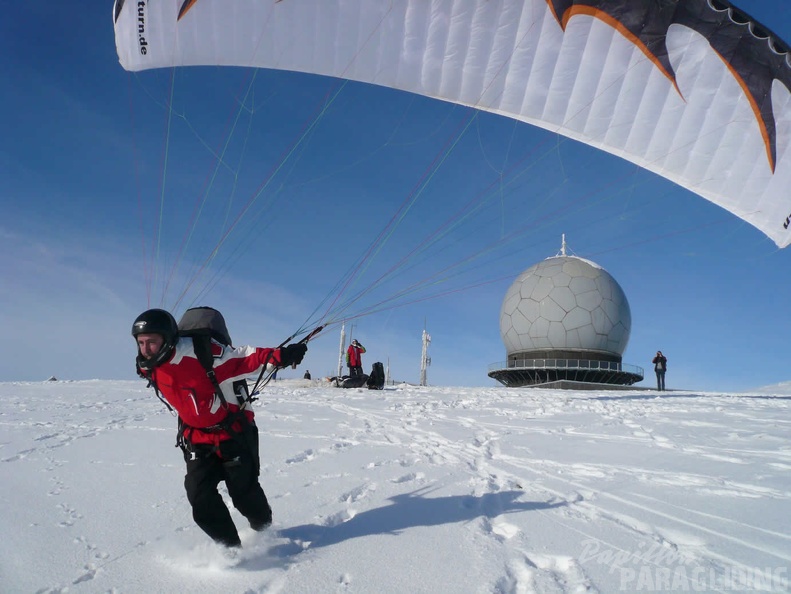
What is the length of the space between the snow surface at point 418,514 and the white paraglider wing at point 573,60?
12.4ft

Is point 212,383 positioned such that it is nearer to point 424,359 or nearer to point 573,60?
point 573,60

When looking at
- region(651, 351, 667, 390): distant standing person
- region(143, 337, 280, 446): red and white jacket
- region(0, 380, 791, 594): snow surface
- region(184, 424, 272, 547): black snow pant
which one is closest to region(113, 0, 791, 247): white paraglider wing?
region(0, 380, 791, 594): snow surface

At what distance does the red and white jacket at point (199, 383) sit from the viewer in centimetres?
295

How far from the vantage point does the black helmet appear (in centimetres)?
286

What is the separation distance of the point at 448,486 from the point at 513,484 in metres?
0.55

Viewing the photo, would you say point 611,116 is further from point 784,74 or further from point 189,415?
point 189,415

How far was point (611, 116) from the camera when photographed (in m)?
6.70

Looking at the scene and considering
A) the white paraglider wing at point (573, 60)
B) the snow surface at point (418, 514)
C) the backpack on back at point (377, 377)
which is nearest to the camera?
the snow surface at point (418, 514)

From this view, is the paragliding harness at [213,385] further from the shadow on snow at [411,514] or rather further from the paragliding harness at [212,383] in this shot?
the shadow on snow at [411,514]

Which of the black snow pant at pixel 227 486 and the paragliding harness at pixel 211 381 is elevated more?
the paragliding harness at pixel 211 381

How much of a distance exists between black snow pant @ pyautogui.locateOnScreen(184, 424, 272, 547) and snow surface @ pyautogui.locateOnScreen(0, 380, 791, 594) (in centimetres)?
12

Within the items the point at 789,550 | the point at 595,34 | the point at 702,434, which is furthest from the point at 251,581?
the point at 595,34

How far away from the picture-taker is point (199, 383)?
296cm

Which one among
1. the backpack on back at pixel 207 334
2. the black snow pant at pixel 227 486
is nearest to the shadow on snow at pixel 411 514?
the black snow pant at pixel 227 486
